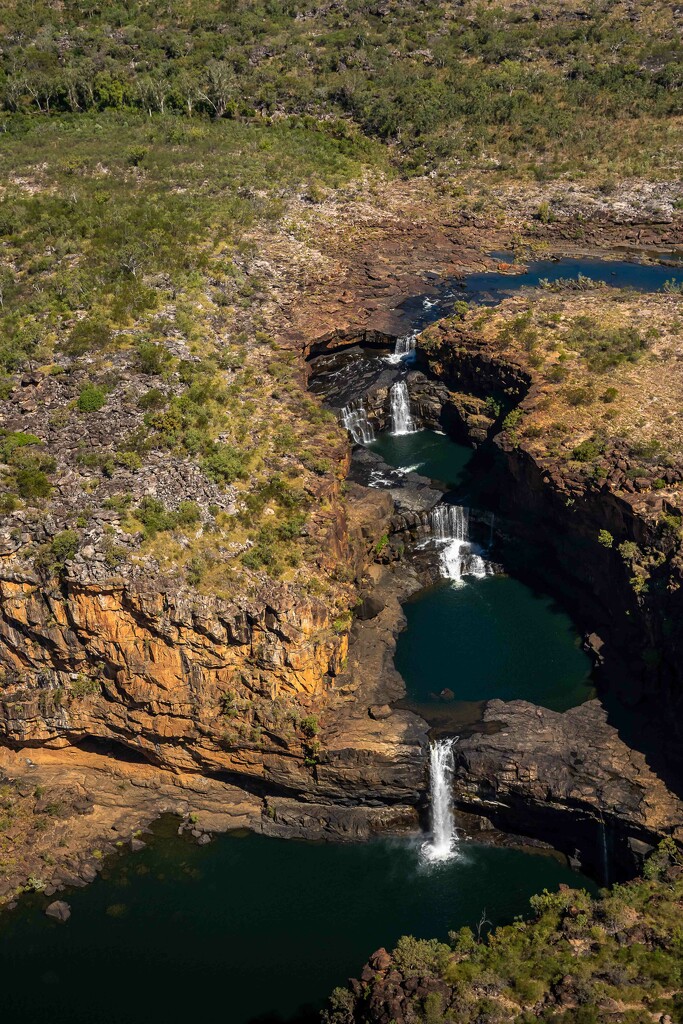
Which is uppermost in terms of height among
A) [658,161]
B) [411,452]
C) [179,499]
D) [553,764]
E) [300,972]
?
[658,161]

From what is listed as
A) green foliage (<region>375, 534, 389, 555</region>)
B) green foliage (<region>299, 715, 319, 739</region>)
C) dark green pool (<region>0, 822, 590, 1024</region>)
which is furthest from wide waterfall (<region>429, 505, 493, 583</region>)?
dark green pool (<region>0, 822, 590, 1024</region>)

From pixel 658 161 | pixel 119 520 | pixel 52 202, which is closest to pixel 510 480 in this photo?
pixel 119 520

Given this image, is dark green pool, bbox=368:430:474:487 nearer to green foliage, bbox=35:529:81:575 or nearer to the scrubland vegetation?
green foliage, bbox=35:529:81:575

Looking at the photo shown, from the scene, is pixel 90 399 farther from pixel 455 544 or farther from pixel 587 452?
pixel 587 452

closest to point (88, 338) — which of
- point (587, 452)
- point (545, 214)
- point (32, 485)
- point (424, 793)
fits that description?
point (32, 485)

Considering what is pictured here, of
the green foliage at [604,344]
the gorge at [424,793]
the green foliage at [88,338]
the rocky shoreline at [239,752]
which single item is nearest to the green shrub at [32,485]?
the rocky shoreline at [239,752]

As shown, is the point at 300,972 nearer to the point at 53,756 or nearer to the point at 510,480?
the point at 53,756

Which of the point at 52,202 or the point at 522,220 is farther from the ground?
the point at 52,202
